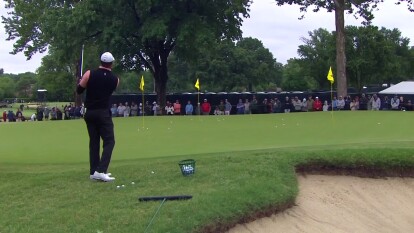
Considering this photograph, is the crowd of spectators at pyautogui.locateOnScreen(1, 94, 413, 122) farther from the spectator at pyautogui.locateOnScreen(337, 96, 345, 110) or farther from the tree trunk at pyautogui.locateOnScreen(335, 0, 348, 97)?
the tree trunk at pyautogui.locateOnScreen(335, 0, 348, 97)

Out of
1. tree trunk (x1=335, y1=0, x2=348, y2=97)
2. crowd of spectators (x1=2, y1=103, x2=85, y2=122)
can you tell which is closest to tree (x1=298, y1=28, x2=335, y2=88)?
tree trunk (x1=335, y1=0, x2=348, y2=97)

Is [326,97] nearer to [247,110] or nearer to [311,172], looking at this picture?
[247,110]

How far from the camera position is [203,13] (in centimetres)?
4009

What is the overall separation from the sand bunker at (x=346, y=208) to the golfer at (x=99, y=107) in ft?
8.50

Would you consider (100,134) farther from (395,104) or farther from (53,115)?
(53,115)

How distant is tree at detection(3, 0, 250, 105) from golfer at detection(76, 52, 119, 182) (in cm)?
2836

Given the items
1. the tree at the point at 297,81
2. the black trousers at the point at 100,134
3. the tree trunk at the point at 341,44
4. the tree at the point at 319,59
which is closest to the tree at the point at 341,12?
the tree trunk at the point at 341,44

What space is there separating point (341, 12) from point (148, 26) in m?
14.5

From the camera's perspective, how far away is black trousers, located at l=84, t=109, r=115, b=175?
8.02 metres

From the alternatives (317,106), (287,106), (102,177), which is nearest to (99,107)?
(102,177)

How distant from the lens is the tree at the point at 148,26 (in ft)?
122

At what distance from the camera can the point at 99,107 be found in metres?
8.02

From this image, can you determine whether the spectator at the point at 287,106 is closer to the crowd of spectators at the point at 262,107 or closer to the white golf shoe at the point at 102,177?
the crowd of spectators at the point at 262,107

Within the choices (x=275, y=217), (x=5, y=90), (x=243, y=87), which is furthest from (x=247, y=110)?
(x=5, y=90)
